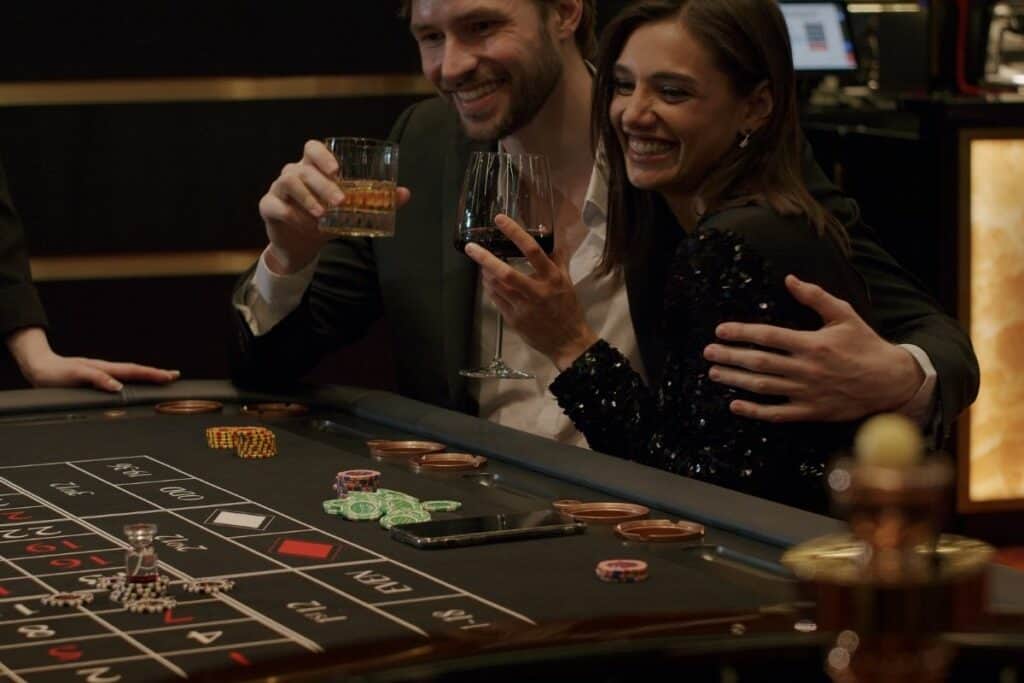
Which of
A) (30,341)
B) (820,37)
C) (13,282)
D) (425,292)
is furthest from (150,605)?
(820,37)

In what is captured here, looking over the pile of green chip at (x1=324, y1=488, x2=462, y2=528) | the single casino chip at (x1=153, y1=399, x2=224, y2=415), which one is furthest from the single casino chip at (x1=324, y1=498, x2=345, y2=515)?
the single casino chip at (x1=153, y1=399, x2=224, y2=415)

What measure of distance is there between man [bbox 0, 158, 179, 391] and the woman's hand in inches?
25.8

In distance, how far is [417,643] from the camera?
129 cm

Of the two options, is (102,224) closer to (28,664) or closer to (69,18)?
(69,18)

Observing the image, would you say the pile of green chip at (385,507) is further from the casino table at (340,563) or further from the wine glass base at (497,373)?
the wine glass base at (497,373)

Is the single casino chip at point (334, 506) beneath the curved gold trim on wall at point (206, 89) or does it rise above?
beneath

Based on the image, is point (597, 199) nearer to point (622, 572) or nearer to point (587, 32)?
point (587, 32)

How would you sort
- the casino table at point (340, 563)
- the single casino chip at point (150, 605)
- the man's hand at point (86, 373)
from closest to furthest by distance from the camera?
the casino table at point (340, 563) → the single casino chip at point (150, 605) → the man's hand at point (86, 373)

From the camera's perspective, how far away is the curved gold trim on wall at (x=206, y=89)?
4977mm

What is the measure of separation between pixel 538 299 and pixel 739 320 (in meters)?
0.37

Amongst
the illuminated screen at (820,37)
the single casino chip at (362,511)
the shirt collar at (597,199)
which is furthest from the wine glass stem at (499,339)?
the illuminated screen at (820,37)

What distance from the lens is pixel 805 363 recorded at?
210 cm

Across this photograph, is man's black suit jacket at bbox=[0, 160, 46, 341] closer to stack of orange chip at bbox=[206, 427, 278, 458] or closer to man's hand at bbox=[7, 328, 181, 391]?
man's hand at bbox=[7, 328, 181, 391]

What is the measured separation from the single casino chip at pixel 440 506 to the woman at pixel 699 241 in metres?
0.39
